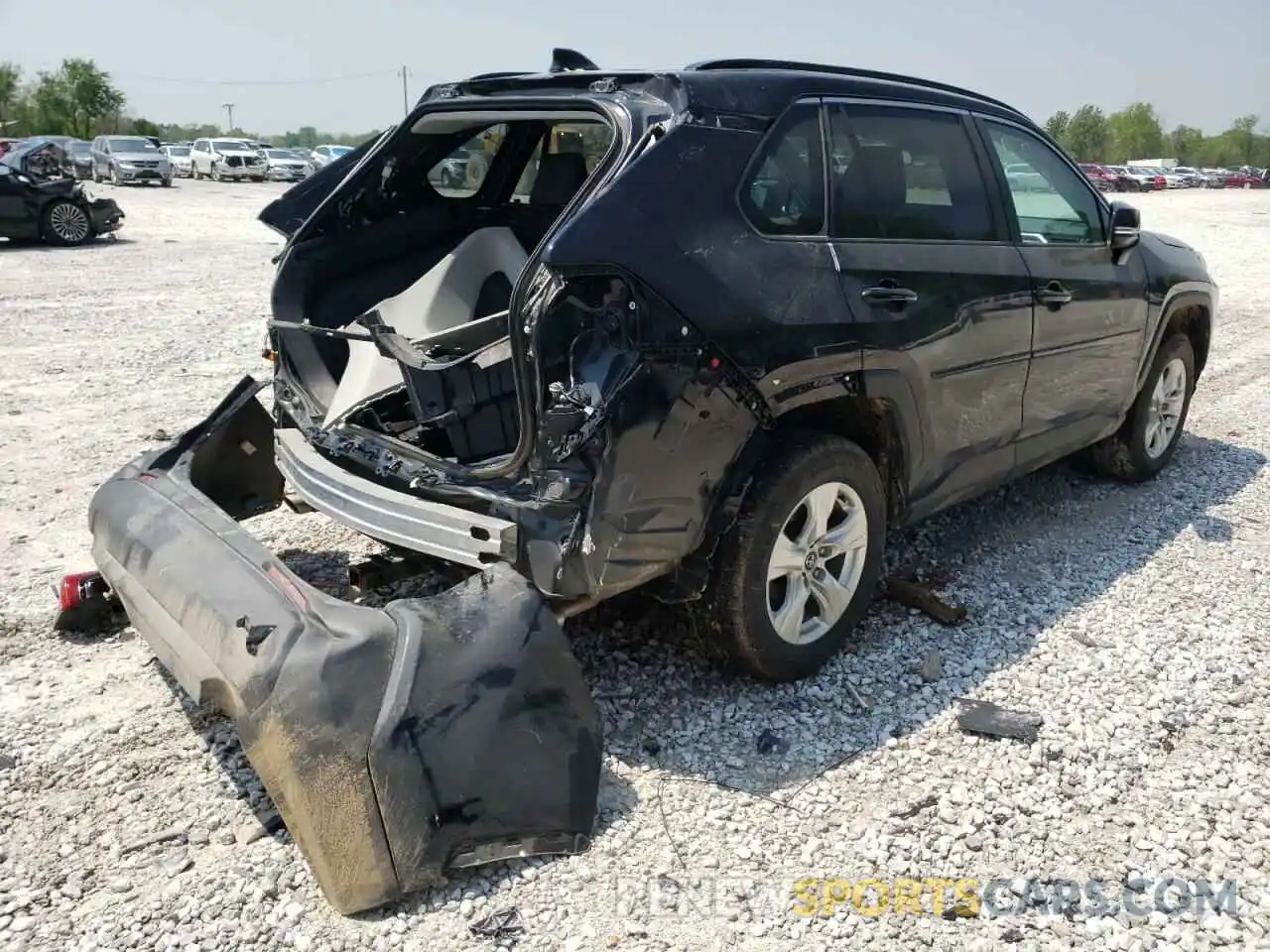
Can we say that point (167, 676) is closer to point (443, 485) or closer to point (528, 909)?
point (443, 485)

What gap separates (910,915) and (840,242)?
6.73 feet

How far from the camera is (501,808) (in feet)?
8.62

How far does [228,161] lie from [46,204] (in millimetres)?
25208

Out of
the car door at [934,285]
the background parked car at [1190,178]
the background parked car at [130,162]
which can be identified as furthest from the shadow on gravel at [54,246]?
the background parked car at [1190,178]

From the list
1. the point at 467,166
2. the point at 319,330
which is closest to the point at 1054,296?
the point at 467,166

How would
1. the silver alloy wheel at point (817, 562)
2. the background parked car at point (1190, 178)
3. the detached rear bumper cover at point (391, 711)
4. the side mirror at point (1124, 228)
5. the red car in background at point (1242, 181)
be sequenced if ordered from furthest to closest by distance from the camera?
the red car in background at point (1242, 181)
the background parked car at point (1190, 178)
the side mirror at point (1124, 228)
the silver alloy wheel at point (817, 562)
the detached rear bumper cover at point (391, 711)

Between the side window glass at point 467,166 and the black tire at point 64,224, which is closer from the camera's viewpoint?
the side window glass at point 467,166

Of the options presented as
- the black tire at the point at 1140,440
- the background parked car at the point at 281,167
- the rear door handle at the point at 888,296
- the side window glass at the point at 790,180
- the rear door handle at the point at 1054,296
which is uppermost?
the background parked car at the point at 281,167

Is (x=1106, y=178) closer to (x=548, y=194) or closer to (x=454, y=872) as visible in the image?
(x=548, y=194)

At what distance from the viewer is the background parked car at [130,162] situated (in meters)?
34.0

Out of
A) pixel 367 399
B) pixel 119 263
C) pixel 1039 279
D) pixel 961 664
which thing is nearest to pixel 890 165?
pixel 1039 279

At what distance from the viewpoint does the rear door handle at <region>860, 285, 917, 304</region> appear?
344 cm

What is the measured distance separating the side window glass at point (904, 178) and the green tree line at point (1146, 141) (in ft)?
333

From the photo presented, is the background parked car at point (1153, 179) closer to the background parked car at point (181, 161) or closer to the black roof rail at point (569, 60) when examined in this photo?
the background parked car at point (181, 161)
